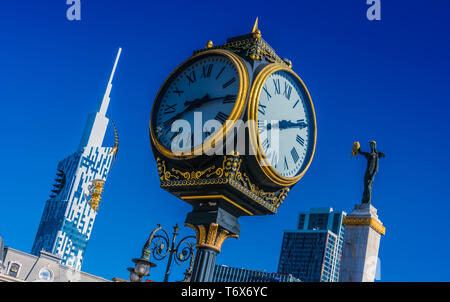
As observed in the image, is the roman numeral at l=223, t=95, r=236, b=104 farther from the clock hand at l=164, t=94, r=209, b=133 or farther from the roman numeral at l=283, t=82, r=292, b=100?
the roman numeral at l=283, t=82, r=292, b=100

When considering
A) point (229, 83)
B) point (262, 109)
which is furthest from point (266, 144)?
point (229, 83)

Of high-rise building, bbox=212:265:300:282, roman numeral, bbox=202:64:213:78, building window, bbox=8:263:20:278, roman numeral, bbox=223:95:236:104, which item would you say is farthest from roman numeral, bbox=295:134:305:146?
high-rise building, bbox=212:265:300:282

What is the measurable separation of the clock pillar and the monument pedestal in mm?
5750

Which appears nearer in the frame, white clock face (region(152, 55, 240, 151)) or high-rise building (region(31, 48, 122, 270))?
white clock face (region(152, 55, 240, 151))

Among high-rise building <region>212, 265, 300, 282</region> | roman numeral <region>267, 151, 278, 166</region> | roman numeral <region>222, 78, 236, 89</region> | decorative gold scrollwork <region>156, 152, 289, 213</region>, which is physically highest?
high-rise building <region>212, 265, 300, 282</region>

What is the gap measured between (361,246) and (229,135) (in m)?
6.56

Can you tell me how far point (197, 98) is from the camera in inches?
254

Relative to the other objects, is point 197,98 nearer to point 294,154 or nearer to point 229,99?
point 229,99

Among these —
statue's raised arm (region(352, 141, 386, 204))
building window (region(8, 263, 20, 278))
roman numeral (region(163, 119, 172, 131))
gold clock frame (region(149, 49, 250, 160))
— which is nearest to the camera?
gold clock frame (region(149, 49, 250, 160))

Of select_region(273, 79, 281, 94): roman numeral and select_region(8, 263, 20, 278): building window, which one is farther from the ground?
select_region(8, 263, 20, 278): building window

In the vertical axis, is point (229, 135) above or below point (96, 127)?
below

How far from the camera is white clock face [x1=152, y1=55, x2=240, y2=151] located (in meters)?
6.08

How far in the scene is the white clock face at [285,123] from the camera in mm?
6129
